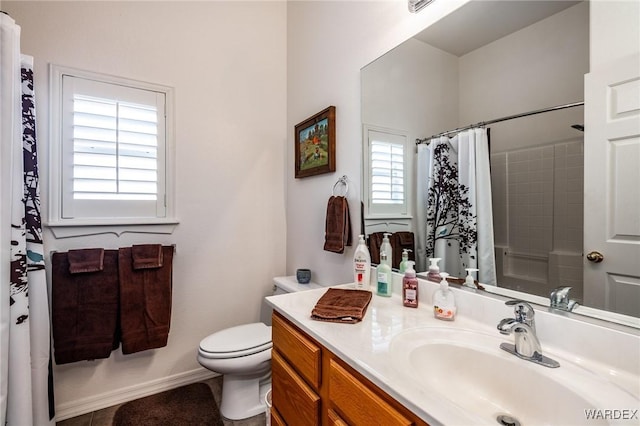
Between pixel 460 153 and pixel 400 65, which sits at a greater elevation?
pixel 400 65

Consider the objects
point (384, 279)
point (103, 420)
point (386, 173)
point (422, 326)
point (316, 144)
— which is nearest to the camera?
point (422, 326)

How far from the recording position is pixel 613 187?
27.9 inches

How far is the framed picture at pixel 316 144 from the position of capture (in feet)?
5.56

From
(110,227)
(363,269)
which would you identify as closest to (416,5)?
(363,269)

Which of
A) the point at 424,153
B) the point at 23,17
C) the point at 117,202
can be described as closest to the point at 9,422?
the point at 117,202

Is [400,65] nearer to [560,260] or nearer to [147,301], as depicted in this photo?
[560,260]

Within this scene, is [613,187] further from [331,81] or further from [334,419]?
[331,81]

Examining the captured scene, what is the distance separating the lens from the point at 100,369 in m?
1.76

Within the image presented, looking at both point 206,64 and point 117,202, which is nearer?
point 117,202

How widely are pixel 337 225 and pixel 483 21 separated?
106 cm

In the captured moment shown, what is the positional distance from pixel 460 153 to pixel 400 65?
1.70 feet

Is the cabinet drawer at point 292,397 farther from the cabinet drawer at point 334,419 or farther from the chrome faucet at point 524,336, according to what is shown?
the chrome faucet at point 524,336

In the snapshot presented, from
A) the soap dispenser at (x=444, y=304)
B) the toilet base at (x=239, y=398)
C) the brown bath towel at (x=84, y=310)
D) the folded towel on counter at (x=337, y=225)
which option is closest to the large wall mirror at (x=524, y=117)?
the soap dispenser at (x=444, y=304)

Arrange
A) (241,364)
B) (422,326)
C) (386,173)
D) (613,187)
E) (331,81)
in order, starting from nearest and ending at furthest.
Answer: (613,187) < (422,326) < (386,173) < (241,364) < (331,81)
